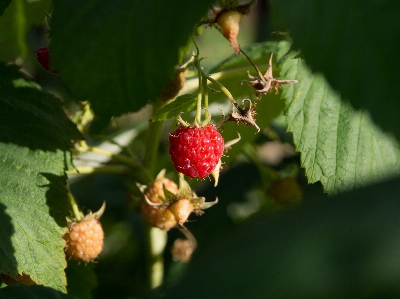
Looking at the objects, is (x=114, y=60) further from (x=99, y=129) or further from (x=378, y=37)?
(x=378, y=37)

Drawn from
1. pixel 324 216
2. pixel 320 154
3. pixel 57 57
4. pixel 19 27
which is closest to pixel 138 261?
pixel 19 27

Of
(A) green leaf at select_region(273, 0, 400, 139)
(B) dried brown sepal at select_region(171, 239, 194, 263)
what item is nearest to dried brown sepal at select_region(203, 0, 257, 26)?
(A) green leaf at select_region(273, 0, 400, 139)

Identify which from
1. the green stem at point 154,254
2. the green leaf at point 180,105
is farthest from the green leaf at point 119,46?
the green stem at point 154,254

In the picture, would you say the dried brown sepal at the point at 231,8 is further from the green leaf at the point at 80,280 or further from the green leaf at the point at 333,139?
the green leaf at the point at 80,280

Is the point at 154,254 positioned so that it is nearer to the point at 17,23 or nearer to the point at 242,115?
the point at 242,115

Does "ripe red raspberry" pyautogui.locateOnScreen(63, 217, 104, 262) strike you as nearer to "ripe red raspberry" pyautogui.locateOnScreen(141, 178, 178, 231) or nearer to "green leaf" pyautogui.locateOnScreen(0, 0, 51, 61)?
"ripe red raspberry" pyautogui.locateOnScreen(141, 178, 178, 231)
